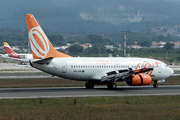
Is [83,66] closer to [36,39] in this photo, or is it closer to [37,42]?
[37,42]

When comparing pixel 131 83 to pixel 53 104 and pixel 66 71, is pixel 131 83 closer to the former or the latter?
pixel 66 71

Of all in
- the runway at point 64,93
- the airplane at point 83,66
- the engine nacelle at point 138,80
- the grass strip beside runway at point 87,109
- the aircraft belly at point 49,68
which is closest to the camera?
the grass strip beside runway at point 87,109

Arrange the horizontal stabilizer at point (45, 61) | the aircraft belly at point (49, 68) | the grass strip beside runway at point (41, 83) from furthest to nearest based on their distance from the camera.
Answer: the grass strip beside runway at point (41, 83), the aircraft belly at point (49, 68), the horizontal stabilizer at point (45, 61)

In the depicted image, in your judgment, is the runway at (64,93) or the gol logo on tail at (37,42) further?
the gol logo on tail at (37,42)

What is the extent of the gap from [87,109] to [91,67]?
55.9 feet

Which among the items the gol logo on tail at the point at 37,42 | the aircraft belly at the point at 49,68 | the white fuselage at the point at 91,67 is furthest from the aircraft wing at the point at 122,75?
the gol logo on tail at the point at 37,42

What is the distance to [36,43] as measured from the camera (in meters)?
37.8

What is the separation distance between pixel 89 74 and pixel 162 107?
53.9 feet

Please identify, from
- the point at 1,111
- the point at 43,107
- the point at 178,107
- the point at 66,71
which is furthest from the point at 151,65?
the point at 1,111

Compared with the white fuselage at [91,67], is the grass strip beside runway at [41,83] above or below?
below

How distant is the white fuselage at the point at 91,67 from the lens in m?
38.2

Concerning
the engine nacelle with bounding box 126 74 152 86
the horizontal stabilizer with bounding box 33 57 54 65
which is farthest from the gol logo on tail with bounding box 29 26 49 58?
the engine nacelle with bounding box 126 74 152 86

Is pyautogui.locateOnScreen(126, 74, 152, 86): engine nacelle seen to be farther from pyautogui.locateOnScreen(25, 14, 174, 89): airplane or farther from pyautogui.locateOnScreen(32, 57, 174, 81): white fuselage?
pyautogui.locateOnScreen(32, 57, 174, 81): white fuselage

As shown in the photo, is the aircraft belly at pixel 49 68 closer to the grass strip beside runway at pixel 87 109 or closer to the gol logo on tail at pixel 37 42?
the gol logo on tail at pixel 37 42
